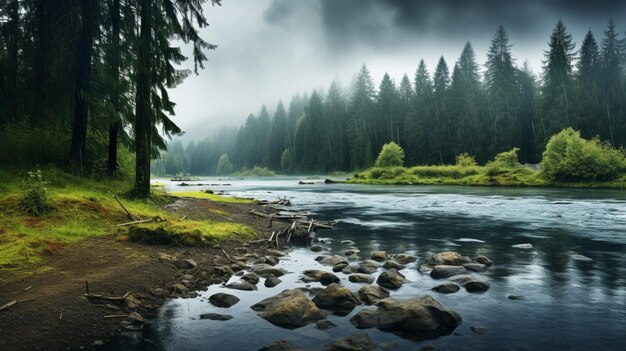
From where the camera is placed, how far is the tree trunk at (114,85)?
17.4 metres

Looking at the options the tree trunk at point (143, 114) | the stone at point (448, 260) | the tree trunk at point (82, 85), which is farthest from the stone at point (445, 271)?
the tree trunk at point (82, 85)

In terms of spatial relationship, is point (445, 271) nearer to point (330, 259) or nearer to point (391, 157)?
point (330, 259)

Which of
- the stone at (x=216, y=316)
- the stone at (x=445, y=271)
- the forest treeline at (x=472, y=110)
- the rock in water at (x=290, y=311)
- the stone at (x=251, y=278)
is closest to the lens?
the rock in water at (x=290, y=311)

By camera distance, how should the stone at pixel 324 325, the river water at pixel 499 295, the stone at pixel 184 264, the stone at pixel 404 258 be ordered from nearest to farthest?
1. the river water at pixel 499 295
2. the stone at pixel 324 325
3. the stone at pixel 184 264
4. the stone at pixel 404 258

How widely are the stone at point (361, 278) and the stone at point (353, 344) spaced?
348 cm

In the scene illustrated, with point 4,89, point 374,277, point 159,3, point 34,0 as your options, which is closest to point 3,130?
point 4,89

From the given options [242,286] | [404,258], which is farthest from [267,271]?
[404,258]

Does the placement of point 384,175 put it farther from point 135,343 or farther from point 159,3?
point 135,343

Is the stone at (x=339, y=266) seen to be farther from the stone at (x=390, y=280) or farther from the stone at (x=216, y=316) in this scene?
the stone at (x=216, y=316)

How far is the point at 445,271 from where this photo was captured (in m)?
10.1

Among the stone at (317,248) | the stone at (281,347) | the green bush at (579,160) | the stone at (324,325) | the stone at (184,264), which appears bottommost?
the stone at (317,248)

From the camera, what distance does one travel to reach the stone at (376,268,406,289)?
29.9ft

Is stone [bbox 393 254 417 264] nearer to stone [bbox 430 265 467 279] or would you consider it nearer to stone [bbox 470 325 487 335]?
stone [bbox 430 265 467 279]

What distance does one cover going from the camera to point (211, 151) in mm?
199000
